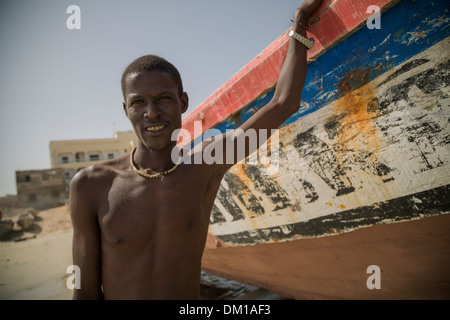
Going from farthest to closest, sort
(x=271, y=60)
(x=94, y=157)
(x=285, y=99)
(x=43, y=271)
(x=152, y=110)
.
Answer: (x=94, y=157)
(x=43, y=271)
(x=271, y=60)
(x=285, y=99)
(x=152, y=110)

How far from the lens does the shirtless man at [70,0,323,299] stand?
1337 mm

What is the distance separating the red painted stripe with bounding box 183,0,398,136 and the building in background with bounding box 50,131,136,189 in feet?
112

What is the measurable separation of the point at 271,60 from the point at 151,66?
805mm

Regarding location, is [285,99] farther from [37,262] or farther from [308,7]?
[37,262]

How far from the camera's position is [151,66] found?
1.41 meters

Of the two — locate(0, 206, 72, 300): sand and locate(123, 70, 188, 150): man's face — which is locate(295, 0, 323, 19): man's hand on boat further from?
locate(0, 206, 72, 300): sand

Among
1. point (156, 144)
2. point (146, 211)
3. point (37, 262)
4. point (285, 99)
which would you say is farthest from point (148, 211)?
point (37, 262)

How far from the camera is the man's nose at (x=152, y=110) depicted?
4.36 ft

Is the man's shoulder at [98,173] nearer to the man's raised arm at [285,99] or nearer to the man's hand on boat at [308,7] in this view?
the man's raised arm at [285,99]

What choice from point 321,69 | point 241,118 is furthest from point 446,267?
point 241,118

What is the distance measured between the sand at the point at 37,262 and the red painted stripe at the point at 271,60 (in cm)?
387

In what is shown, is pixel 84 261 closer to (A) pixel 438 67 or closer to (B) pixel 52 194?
(A) pixel 438 67

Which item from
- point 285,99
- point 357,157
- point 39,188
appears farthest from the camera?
point 39,188

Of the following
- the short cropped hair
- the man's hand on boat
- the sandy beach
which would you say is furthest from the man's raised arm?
the sandy beach
